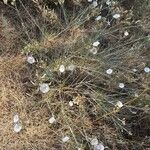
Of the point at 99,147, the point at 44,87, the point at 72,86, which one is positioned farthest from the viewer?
the point at 72,86

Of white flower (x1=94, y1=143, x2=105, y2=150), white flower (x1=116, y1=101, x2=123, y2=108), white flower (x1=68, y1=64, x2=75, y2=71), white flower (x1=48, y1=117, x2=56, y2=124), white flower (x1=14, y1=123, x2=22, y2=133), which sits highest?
white flower (x1=68, y1=64, x2=75, y2=71)

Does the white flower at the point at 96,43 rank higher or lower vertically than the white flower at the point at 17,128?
higher

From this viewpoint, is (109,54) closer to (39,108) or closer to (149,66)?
(149,66)

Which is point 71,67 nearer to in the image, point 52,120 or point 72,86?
point 72,86

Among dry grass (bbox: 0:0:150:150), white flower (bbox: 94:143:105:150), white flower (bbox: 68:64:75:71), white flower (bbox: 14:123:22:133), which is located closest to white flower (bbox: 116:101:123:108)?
dry grass (bbox: 0:0:150:150)

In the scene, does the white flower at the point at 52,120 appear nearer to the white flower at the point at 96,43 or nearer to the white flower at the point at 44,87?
the white flower at the point at 44,87

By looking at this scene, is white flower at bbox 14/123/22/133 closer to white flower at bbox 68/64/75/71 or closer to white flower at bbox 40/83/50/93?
white flower at bbox 40/83/50/93

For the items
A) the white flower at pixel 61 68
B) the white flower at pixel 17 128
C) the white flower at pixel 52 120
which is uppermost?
the white flower at pixel 61 68

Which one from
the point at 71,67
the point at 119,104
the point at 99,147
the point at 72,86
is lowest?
the point at 99,147

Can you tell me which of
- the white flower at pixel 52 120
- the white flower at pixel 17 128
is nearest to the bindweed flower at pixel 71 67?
the white flower at pixel 52 120

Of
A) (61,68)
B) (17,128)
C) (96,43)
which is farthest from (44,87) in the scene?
(96,43)

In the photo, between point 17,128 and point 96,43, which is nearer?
point 17,128

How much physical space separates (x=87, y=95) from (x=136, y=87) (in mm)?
340

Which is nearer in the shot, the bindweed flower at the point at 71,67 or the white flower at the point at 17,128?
the white flower at the point at 17,128
